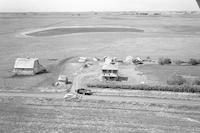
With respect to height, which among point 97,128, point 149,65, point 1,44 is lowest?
point 97,128

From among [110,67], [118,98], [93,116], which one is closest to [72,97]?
[93,116]

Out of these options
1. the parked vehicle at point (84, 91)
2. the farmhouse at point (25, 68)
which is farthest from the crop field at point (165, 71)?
the farmhouse at point (25, 68)

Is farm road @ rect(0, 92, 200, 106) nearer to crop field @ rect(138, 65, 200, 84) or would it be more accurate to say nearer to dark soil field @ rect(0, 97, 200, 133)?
dark soil field @ rect(0, 97, 200, 133)

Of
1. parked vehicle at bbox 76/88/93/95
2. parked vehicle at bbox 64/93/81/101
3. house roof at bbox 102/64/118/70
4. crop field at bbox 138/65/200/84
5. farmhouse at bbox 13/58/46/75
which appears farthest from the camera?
farmhouse at bbox 13/58/46/75

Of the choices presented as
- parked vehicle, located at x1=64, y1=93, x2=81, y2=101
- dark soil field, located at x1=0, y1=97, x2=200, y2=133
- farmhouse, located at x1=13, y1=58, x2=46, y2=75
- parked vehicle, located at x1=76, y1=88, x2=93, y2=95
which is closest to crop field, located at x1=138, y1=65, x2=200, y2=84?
dark soil field, located at x1=0, y1=97, x2=200, y2=133

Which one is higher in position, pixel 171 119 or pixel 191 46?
pixel 191 46

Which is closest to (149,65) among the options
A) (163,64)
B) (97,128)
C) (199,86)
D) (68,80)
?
(163,64)

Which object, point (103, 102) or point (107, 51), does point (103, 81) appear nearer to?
point (103, 102)

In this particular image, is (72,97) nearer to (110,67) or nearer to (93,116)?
(93,116)
